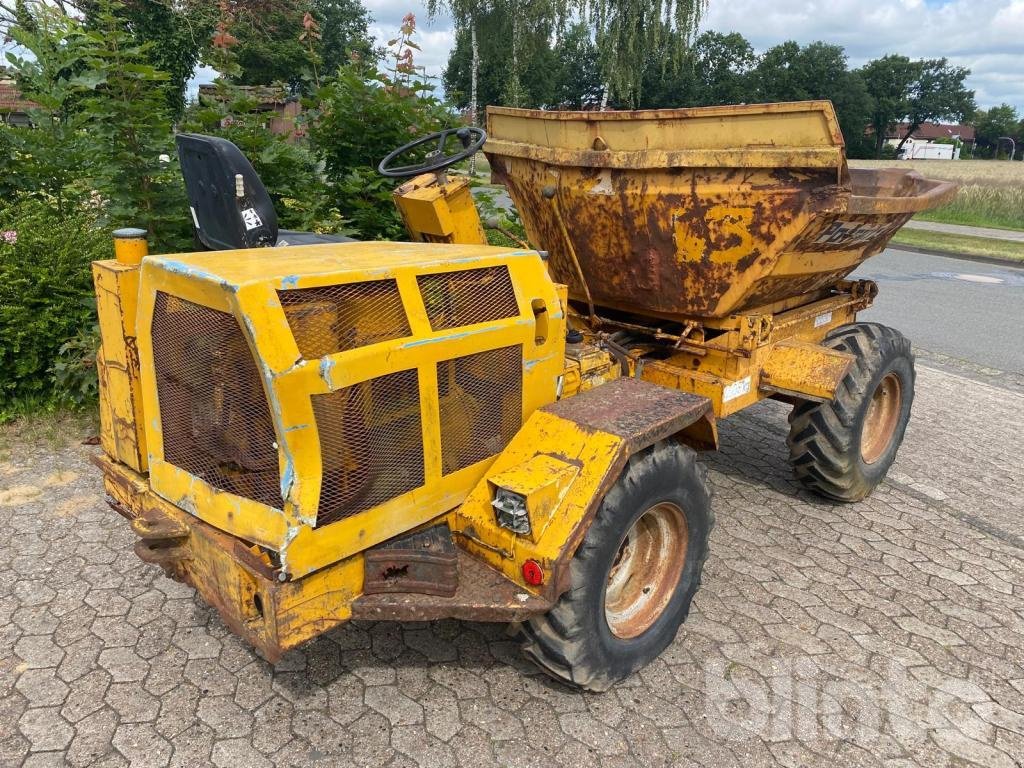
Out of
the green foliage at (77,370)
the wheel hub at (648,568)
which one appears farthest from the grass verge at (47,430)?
the wheel hub at (648,568)

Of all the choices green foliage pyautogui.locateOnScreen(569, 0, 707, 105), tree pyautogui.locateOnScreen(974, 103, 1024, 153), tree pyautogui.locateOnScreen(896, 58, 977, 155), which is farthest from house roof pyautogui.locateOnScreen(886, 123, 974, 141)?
green foliage pyautogui.locateOnScreen(569, 0, 707, 105)

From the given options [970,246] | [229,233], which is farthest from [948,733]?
[970,246]

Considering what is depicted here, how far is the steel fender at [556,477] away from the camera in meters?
2.43

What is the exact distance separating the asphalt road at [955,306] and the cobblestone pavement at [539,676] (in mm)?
4965

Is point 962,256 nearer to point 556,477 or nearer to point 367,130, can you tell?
point 367,130

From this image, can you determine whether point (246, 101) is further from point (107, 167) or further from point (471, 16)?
point (471, 16)

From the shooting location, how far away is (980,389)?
6781 mm

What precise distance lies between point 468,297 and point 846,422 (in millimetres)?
2478

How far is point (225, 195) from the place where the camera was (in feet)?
10.8

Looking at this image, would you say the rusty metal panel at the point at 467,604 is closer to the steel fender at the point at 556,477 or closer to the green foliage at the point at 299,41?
the steel fender at the point at 556,477

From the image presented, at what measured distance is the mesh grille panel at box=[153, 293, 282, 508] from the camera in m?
2.17

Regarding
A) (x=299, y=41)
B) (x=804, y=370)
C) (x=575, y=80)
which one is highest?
(x=575, y=80)

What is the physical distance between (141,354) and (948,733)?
10.1 ft

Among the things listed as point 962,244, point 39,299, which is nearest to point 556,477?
point 39,299
